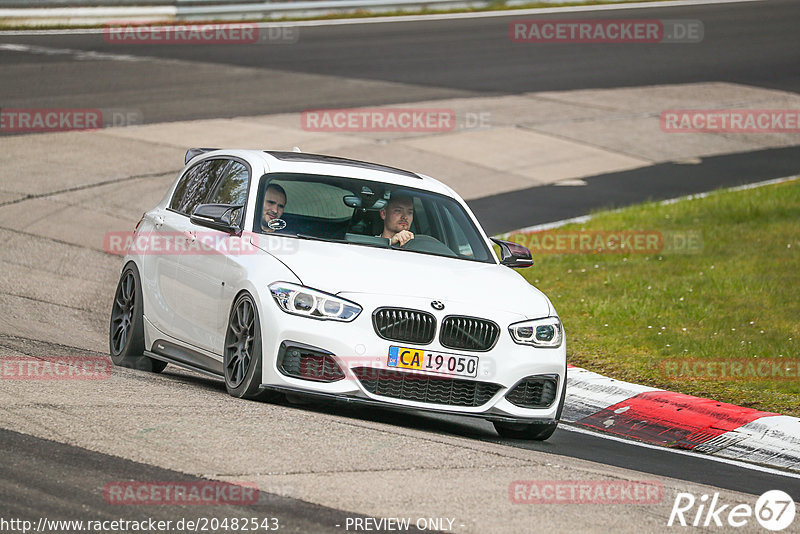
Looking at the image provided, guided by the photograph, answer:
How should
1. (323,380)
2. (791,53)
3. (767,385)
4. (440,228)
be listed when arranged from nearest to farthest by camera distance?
1. (323,380)
2. (440,228)
3. (767,385)
4. (791,53)

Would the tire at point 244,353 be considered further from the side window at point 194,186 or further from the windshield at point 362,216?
the side window at point 194,186

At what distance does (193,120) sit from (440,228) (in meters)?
13.8

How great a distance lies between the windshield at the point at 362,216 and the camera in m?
8.98

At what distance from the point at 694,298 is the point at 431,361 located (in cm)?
603

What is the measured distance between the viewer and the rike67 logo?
20.5ft

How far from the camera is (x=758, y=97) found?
27484 millimetres

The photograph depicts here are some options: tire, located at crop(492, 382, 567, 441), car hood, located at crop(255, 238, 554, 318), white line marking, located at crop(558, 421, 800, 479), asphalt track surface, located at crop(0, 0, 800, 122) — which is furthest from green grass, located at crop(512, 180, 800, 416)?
asphalt track surface, located at crop(0, 0, 800, 122)

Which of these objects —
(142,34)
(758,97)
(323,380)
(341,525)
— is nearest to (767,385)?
(323,380)

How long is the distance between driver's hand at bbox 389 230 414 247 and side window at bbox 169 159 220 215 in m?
1.58

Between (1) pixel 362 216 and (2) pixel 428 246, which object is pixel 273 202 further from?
(2) pixel 428 246

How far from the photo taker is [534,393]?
27.3 ft

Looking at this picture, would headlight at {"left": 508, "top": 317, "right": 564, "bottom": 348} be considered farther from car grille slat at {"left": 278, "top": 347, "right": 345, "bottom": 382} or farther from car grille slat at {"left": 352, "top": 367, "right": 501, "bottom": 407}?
car grille slat at {"left": 278, "top": 347, "right": 345, "bottom": 382}

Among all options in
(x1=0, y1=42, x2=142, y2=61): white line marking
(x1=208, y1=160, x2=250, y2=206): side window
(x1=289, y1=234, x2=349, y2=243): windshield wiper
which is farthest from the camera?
(x1=0, y1=42, x2=142, y2=61): white line marking

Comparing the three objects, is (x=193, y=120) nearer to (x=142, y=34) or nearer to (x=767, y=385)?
(x=142, y=34)
